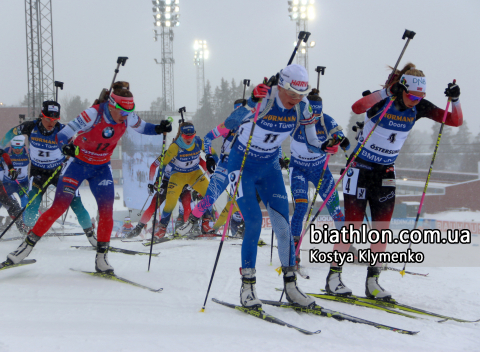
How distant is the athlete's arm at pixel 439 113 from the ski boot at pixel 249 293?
2.19m

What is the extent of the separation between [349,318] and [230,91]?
144 ft

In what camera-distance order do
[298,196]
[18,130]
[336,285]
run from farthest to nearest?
[18,130] → [298,196] → [336,285]

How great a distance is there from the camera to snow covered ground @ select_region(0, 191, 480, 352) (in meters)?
2.33

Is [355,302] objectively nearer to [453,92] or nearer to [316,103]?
[453,92]

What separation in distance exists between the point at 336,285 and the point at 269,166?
50.0 inches

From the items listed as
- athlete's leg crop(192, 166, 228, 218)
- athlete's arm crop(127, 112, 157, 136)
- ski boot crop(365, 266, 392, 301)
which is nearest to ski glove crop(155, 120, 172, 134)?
athlete's arm crop(127, 112, 157, 136)

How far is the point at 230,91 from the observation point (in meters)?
45.4

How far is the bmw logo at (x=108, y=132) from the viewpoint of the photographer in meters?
4.09

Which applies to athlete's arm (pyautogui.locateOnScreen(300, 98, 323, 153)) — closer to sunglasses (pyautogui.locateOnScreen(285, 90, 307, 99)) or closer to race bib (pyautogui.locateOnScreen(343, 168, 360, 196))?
sunglasses (pyautogui.locateOnScreen(285, 90, 307, 99))

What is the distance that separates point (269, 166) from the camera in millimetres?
3371

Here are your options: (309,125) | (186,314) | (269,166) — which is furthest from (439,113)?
(186,314)

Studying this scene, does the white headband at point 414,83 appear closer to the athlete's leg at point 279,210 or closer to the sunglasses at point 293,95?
the sunglasses at point 293,95

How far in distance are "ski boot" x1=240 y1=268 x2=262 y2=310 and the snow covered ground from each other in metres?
0.12

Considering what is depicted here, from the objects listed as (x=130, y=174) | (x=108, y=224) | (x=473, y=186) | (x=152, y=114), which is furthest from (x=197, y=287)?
(x=473, y=186)
